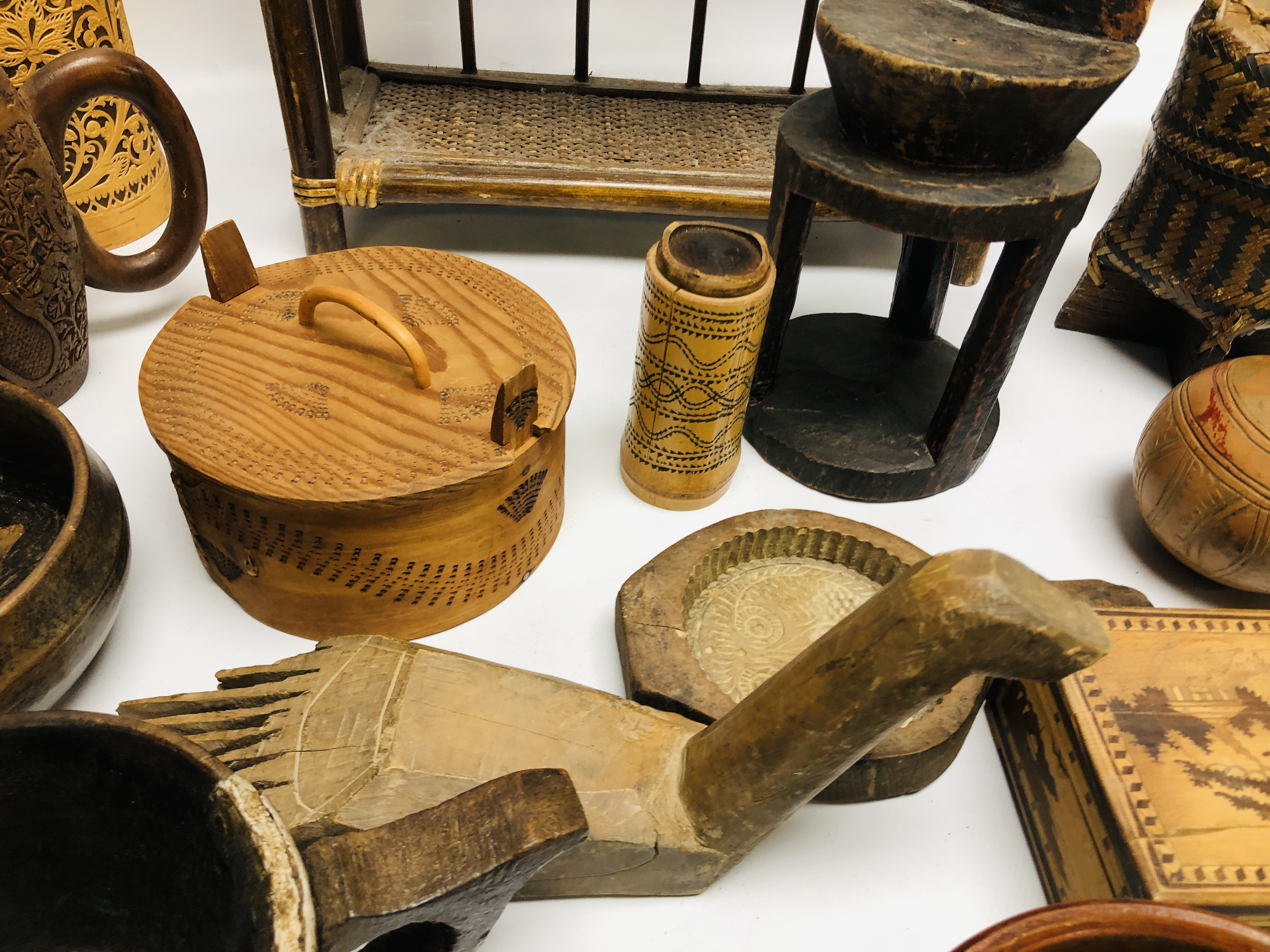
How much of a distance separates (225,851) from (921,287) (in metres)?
1.27

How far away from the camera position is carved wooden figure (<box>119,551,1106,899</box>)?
70 centimetres

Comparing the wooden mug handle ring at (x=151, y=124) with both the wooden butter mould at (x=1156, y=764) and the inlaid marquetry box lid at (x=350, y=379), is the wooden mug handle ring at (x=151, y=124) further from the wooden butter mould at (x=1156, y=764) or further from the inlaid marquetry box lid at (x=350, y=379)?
the wooden butter mould at (x=1156, y=764)

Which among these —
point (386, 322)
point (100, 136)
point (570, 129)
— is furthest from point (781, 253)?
point (100, 136)

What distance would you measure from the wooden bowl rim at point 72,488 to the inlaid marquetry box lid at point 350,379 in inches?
2.9

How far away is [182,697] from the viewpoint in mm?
844

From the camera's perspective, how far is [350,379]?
1.02 metres

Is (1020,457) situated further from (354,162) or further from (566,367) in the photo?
(354,162)

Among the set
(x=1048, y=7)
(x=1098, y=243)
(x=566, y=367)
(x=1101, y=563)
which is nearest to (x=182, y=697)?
(x=566, y=367)

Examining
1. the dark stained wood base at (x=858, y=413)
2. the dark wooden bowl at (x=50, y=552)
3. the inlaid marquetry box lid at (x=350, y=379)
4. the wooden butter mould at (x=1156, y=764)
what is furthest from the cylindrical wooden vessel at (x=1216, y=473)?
the dark wooden bowl at (x=50, y=552)

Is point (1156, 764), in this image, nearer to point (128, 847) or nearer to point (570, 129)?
point (128, 847)

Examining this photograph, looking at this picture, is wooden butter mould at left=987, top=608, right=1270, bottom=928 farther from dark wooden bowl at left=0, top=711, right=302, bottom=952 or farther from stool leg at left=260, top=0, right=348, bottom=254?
stool leg at left=260, top=0, right=348, bottom=254

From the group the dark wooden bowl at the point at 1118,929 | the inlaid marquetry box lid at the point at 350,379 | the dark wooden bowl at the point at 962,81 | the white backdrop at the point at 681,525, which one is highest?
the dark wooden bowl at the point at 962,81

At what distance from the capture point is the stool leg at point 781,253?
1.14 m

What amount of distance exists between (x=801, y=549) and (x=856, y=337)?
0.52m
